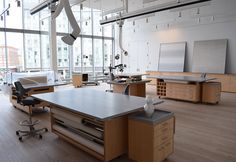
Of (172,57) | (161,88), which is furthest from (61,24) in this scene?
(161,88)

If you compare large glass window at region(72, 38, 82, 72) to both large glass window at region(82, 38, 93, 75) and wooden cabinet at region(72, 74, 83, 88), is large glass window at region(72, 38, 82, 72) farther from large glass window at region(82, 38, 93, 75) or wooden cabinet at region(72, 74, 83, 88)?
wooden cabinet at region(72, 74, 83, 88)

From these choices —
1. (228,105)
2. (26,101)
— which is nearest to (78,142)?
(26,101)

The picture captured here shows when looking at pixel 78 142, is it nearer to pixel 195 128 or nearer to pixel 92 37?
pixel 195 128

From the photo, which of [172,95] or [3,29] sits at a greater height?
[3,29]

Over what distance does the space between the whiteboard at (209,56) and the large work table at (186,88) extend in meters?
2.60

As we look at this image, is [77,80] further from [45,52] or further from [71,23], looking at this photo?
[71,23]

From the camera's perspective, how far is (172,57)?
10766 millimetres

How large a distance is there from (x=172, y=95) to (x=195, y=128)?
9.85 ft

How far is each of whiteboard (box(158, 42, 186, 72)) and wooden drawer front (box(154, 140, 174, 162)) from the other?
7.91 meters

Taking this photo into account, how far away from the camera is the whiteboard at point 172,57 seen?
10352 millimetres

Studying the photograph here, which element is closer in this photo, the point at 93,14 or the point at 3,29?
the point at 3,29

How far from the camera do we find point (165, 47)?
36.4 feet

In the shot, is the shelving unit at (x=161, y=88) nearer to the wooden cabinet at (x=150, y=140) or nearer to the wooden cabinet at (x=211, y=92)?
the wooden cabinet at (x=211, y=92)

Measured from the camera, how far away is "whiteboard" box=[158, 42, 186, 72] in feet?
34.0
